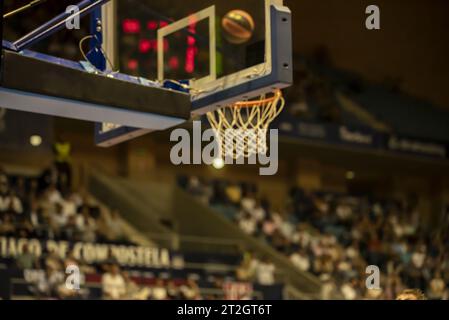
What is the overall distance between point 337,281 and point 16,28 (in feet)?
24.0

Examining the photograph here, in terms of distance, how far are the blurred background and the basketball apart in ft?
19.5

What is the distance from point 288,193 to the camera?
2094 cm

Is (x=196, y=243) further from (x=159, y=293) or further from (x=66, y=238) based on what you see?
(x=159, y=293)

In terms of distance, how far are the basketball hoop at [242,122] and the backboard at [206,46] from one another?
3.77ft

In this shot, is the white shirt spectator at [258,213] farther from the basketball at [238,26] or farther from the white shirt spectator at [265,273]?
the basketball at [238,26]

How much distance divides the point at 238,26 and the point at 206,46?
35 cm

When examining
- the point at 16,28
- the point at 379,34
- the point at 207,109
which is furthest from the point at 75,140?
the point at 207,109

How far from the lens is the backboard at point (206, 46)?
663 centimetres

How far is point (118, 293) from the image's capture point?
43.0ft

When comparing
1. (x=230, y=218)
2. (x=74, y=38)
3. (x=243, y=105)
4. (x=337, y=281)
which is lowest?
(x=337, y=281)

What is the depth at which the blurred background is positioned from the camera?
14367 millimetres

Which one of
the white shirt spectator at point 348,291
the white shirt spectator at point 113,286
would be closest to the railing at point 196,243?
the white shirt spectator at point 348,291

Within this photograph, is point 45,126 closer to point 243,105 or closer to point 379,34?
point 243,105

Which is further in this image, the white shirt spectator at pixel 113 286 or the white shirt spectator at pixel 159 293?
the white shirt spectator at pixel 159 293
